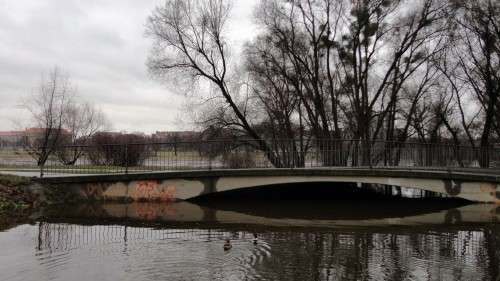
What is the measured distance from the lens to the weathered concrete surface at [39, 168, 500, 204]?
55.0ft

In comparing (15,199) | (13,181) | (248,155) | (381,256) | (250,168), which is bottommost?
(381,256)

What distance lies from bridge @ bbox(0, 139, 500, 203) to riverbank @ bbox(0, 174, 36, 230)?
31.3 inches

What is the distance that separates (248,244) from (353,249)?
2.04m

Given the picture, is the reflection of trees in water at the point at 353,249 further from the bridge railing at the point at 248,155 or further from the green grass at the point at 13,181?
the bridge railing at the point at 248,155

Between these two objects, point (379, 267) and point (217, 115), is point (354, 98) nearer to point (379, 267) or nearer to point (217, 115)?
point (217, 115)

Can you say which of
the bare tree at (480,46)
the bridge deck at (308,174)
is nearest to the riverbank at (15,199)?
the bridge deck at (308,174)

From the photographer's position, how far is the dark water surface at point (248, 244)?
299 inches

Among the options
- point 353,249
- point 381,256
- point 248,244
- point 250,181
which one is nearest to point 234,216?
point 250,181

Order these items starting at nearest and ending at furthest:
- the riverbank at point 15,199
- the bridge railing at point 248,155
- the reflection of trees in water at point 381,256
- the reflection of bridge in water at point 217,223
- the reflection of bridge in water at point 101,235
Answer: the reflection of trees in water at point 381,256
the reflection of bridge in water at point 101,235
the reflection of bridge in water at point 217,223
the riverbank at point 15,199
the bridge railing at point 248,155

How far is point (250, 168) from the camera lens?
17.3 meters

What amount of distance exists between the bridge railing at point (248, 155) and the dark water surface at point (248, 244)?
2.25 m

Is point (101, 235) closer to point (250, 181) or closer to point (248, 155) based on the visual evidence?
point (250, 181)

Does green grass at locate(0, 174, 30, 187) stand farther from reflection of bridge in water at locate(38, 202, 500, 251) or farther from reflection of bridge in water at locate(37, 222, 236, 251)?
reflection of bridge in water at locate(37, 222, 236, 251)

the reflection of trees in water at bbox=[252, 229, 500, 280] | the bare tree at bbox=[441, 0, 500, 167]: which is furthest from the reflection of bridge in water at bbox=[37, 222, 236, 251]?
the bare tree at bbox=[441, 0, 500, 167]
